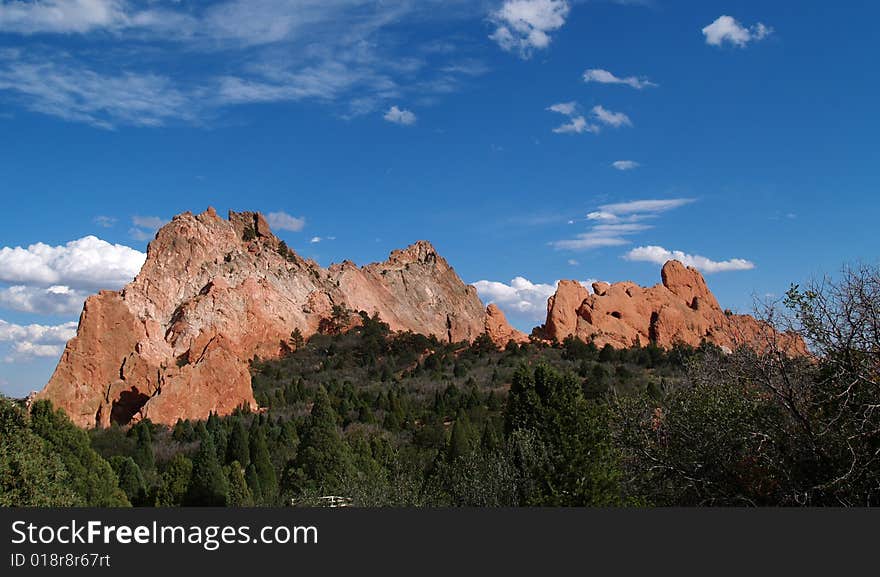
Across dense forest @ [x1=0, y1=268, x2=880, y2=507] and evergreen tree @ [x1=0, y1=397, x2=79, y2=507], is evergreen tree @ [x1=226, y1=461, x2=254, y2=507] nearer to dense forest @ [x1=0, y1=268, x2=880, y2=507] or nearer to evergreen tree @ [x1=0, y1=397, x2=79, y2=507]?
dense forest @ [x1=0, y1=268, x2=880, y2=507]

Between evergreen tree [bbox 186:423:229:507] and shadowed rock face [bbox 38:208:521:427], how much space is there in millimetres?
29313

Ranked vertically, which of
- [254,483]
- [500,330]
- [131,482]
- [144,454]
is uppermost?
[500,330]

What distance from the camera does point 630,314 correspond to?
8644 centimetres

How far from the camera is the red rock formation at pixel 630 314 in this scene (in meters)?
83.6

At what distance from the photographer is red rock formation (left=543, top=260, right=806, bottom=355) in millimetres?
83562

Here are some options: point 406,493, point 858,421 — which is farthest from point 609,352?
point 858,421

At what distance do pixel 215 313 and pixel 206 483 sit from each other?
52.9 meters

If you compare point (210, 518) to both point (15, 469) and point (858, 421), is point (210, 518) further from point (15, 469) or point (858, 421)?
point (858, 421)

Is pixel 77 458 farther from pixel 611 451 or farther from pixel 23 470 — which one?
pixel 611 451

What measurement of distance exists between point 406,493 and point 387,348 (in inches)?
2511

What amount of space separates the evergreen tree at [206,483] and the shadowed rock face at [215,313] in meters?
29.3

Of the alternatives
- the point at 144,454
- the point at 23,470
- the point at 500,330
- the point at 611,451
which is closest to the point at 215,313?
the point at 500,330

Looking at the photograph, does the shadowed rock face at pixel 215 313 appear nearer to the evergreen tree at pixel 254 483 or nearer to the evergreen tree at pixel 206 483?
the evergreen tree at pixel 254 483

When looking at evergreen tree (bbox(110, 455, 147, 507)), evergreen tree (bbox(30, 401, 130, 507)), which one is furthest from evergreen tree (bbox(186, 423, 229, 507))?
evergreen tree (bbox(110, 455, 147, 507))
